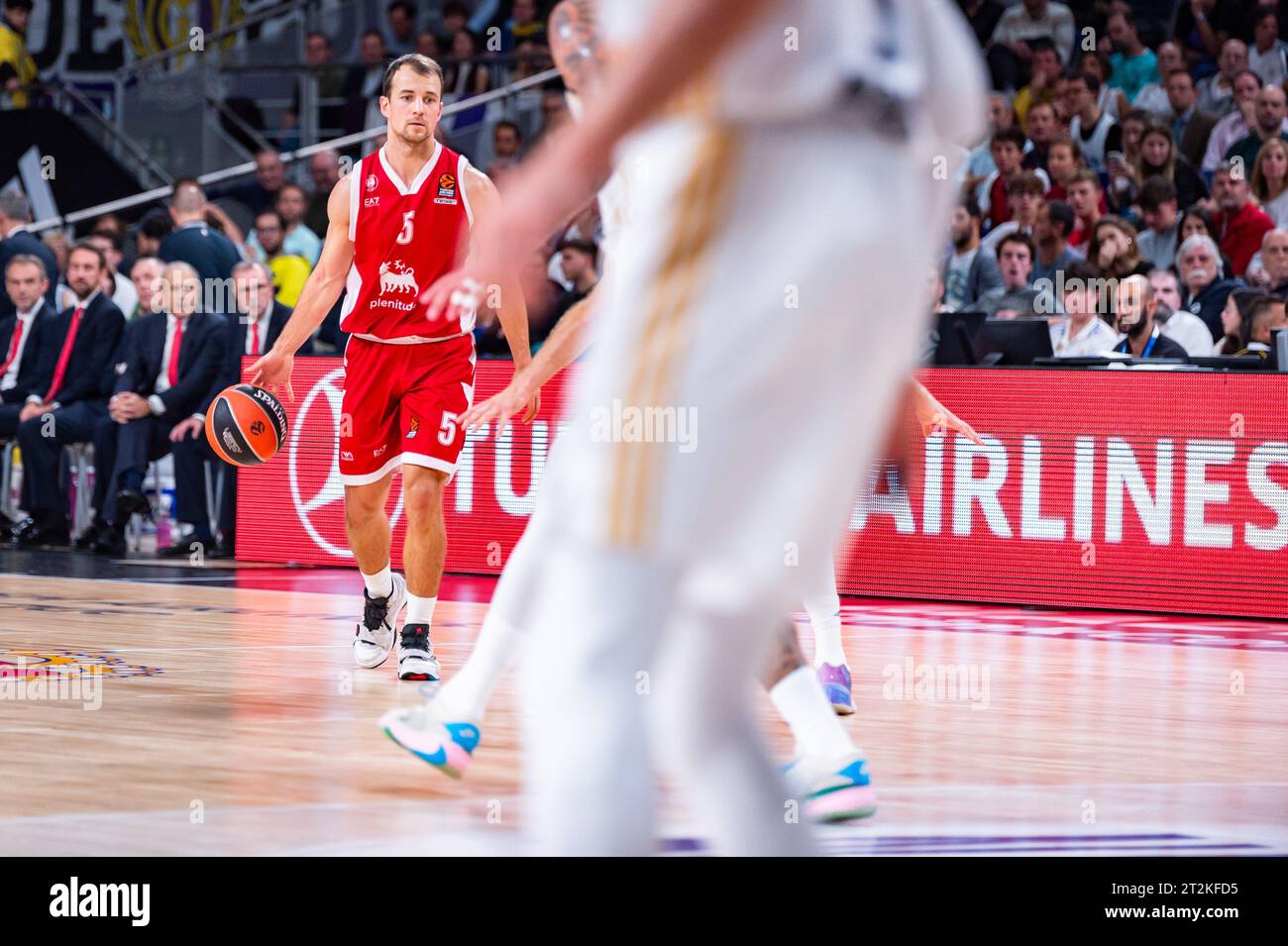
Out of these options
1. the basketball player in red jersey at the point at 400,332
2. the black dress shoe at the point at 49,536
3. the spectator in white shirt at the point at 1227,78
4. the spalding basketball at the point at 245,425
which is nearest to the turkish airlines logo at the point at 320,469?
the black dress shoe at the point at 49,536

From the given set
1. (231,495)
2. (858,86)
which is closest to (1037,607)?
(231,495)

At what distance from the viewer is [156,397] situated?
12.5m

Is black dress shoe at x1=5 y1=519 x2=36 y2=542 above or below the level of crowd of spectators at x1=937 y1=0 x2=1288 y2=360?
below

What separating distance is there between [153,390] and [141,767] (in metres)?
8.42

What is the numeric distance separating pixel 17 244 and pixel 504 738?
400 inches

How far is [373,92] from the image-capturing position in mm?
17625

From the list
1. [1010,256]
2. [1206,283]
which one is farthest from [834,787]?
[1010,256]

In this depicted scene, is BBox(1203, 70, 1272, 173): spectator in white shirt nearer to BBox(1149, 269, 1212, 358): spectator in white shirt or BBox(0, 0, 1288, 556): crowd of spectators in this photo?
BBox(0, 0, 1288, 556): crowd of spectators

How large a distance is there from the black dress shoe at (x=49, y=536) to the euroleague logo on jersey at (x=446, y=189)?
22.9 feet

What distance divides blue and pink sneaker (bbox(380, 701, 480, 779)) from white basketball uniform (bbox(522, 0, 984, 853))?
2.12 m

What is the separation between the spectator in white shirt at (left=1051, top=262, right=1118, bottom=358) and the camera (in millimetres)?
10633

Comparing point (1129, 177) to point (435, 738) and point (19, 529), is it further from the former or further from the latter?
point (435, 738)

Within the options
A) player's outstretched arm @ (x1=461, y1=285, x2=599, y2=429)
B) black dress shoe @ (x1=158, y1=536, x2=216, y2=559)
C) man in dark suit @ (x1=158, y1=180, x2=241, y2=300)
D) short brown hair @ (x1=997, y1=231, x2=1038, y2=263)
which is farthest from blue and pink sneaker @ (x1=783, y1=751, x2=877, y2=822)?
man in dark suit @ (x1=158, y1=180, x2=241, y2=300)
